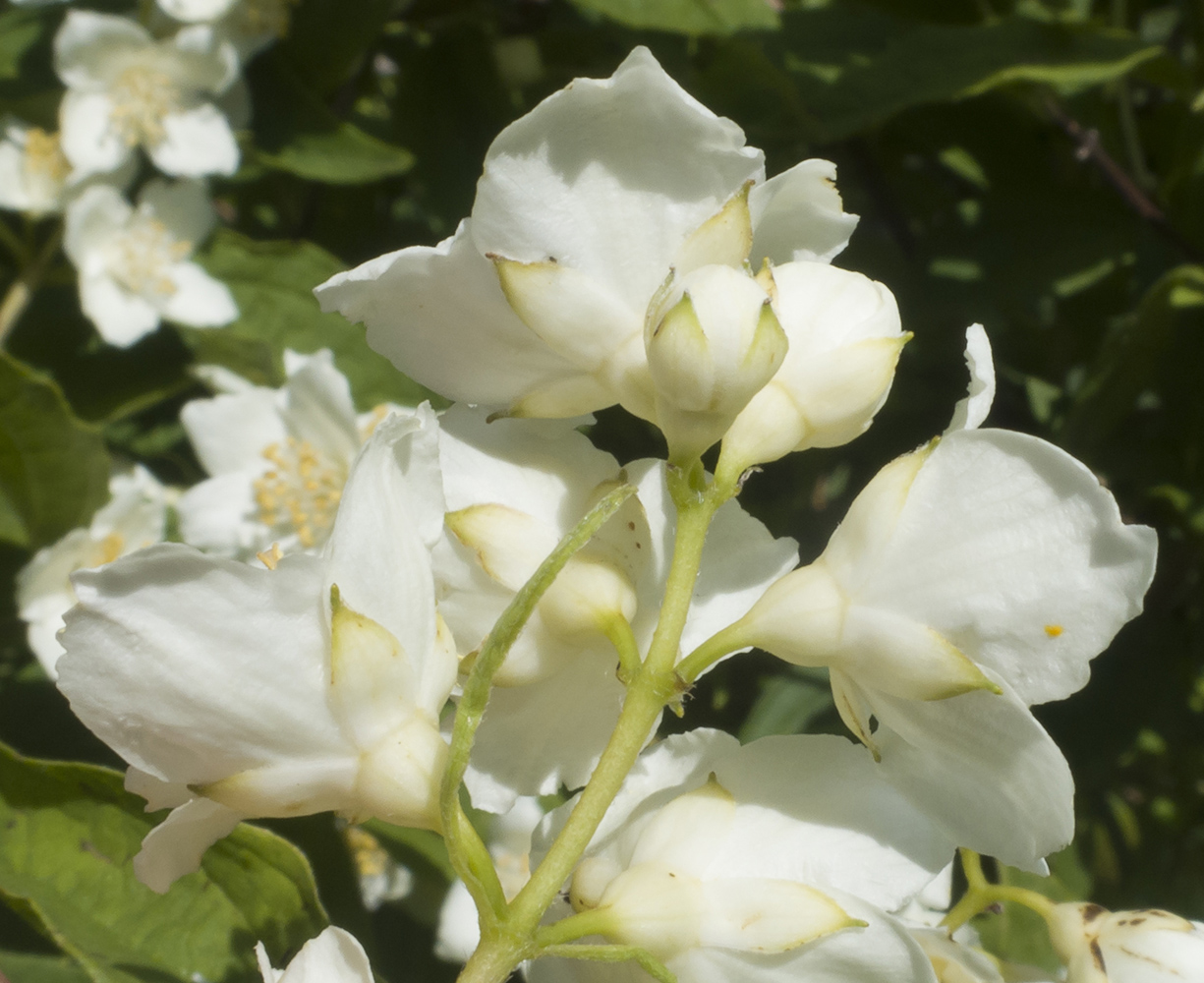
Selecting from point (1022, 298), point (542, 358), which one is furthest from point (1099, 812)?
point (542, 358)

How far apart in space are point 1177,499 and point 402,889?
117cm

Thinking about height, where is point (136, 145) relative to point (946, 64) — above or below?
below

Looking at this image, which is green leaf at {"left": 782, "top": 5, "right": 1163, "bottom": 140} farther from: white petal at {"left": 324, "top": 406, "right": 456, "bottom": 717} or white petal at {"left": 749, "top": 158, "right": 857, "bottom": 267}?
white petal at {"left": 324, "top": 406, "right": 456, "bottom": 717}

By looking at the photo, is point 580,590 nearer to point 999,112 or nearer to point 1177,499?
point 1177,499

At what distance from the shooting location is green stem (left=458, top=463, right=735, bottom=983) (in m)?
0.54

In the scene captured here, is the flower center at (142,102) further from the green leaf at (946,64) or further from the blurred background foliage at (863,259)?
the green leaf at (946,64)

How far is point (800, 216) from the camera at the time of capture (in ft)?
2.27

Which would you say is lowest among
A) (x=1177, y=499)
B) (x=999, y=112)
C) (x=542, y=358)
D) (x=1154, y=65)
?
(x=1177, y=499)

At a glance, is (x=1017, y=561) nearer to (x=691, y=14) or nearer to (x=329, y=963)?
(x=329, y=963)

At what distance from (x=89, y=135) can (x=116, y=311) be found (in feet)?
0.83

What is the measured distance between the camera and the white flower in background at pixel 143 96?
1.60 meters

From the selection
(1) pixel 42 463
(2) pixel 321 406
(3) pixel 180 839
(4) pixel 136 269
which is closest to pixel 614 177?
(3) pixel 180 839

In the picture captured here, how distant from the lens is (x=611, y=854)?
674 mm

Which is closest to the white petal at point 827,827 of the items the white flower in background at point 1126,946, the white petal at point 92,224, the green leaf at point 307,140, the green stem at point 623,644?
the green stem at point 623,644
